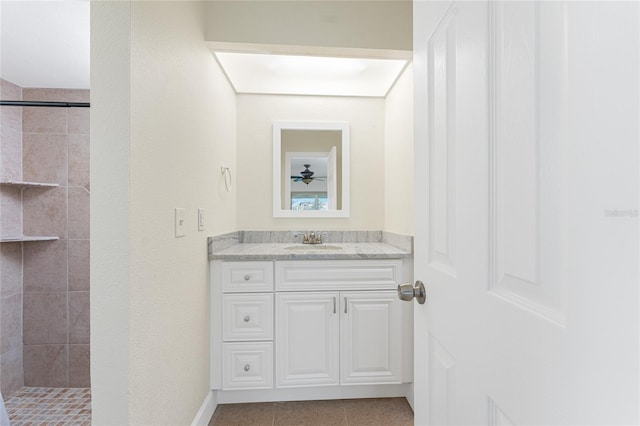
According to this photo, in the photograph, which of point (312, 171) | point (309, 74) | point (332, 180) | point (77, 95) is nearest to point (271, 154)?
point (312, 171)

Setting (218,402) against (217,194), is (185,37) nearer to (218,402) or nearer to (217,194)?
(217,194)

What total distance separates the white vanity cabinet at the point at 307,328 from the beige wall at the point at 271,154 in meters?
0.71

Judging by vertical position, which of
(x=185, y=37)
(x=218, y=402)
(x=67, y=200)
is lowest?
(x=218, y=402)

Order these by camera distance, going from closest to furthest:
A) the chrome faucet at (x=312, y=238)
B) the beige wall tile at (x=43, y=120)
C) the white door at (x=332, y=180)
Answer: the beige wall tile at (x=43, y=120) < the chrome faucet at (x=312, y=238) < the white door at (x=332, y=180)

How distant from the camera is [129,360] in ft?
3.31

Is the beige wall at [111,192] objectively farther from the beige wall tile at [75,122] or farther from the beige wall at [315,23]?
the beige wall tile at [75,122]

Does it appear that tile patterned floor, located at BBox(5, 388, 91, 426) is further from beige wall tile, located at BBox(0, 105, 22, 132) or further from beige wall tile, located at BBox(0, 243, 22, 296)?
beige wall tile, located at BBox(0, 105, 22, 132)

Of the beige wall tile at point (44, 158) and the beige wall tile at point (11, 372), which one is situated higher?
the beige wall tile at point (44, 158)

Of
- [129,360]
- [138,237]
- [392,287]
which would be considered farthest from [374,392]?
[138,237]

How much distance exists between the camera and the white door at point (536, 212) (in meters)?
0.29

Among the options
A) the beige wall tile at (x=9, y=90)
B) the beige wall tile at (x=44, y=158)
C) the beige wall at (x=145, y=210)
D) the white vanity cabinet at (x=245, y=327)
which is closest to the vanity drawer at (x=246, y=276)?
the white vanity cabinet at (x=245, y=327)

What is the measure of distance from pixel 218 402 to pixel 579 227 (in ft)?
7.08

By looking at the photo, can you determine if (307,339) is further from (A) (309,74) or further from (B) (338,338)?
(A) (309,74)

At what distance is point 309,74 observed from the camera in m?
2.24
